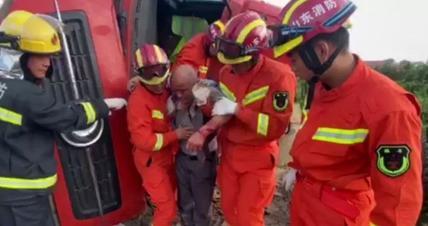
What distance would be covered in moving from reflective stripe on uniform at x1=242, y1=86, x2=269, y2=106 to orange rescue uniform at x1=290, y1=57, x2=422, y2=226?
74cm

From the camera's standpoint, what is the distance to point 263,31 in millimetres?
2832

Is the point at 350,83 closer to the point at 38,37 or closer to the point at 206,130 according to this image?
the point at 206,130

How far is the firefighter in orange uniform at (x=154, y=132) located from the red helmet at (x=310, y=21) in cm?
132

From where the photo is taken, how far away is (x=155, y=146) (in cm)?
311

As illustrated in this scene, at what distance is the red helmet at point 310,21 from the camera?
1823 millimetres

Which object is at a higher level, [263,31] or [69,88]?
[263,31]

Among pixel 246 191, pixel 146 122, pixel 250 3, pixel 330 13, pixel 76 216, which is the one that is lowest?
pixel 76 216

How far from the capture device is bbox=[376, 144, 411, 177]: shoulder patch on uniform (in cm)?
166

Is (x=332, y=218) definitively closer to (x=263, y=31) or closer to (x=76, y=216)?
A: (x=263, y=31)

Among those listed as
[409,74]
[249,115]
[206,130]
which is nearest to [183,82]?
[206,130]

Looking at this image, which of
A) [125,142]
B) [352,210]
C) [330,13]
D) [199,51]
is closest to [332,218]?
[352,210]

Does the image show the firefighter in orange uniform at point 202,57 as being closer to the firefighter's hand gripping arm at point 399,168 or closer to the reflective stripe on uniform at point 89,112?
the reflective stripe on uniform at point 89,112

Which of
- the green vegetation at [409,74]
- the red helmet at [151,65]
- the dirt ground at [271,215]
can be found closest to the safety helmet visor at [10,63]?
the red helmet at [151,65]

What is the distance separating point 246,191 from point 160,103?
2.37 feet
